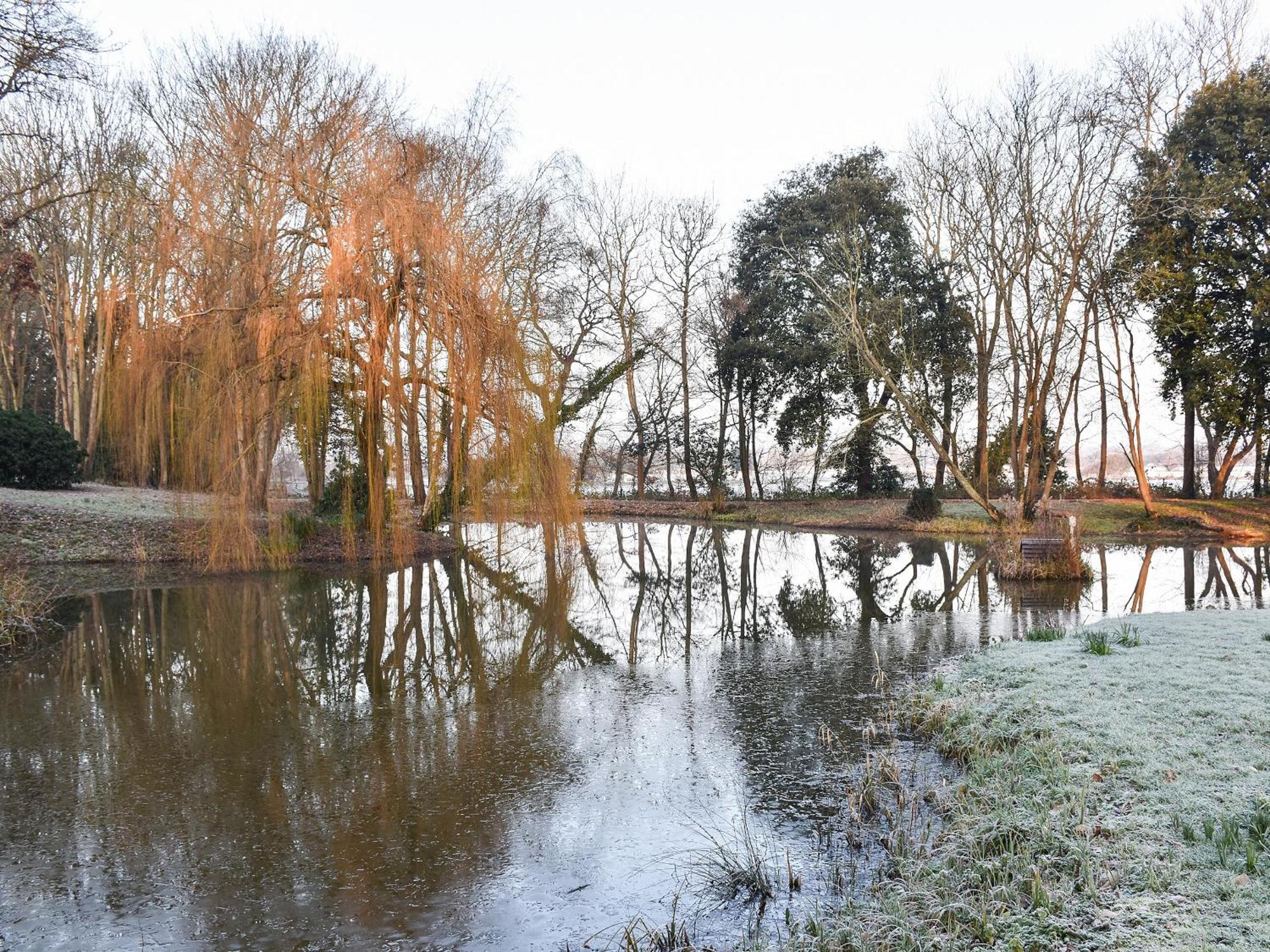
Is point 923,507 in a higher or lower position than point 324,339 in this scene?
lower

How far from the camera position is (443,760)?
195 inches

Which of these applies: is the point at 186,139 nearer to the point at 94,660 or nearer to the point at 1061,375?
the point at 94,660

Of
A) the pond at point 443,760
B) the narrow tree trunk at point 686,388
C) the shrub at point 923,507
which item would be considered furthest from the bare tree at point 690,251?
the pond at point 443,760

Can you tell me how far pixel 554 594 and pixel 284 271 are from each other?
7467 millimetres

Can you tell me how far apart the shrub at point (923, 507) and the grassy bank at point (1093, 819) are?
16741mm

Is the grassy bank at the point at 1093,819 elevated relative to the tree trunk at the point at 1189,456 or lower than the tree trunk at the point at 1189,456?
lower

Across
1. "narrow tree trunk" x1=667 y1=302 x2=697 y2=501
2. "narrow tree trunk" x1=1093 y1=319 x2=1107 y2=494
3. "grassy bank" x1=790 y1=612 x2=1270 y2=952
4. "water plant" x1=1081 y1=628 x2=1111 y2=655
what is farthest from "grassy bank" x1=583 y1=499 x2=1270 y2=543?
"grassy bank" x1=790 y1=612 x2=1270 y2=952

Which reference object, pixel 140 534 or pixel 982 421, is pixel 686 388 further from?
pixel 140 534

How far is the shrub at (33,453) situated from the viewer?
1628 centimetres

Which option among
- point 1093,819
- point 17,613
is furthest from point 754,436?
point 1093,819

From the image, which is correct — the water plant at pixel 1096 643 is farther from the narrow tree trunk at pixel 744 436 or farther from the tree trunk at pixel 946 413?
the narrow tree trunk at pixel 744 436

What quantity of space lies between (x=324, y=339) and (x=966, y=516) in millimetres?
17092

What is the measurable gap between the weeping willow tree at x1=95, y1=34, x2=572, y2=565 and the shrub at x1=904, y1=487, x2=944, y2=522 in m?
13.2

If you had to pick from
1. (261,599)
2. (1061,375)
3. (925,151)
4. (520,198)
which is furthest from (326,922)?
(1061,375)
